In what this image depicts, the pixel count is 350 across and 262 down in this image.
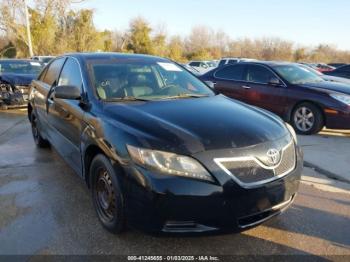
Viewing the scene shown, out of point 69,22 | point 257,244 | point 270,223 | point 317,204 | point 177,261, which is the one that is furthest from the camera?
point 69,22

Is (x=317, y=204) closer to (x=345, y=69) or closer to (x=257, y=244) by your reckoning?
(x=257, y=244)

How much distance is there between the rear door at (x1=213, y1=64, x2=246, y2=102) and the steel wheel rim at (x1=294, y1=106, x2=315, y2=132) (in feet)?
4.50

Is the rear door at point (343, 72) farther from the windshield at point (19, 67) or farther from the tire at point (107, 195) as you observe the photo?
the tire at point (107, 195)

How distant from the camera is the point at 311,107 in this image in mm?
6832

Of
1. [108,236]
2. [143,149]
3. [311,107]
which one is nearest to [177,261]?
[108,236]

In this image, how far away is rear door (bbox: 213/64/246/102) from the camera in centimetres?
815

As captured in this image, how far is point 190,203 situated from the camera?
2.48 meters

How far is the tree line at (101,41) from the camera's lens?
36.2 m

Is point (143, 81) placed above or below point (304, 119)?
above

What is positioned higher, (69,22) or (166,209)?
(69,22)

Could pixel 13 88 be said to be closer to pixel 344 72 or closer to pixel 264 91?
pixel 264 91

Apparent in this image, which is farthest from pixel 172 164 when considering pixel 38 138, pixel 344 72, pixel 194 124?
pixel 344 72

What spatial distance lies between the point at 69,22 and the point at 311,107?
36343 mm

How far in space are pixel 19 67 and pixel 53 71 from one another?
23.2 feet
